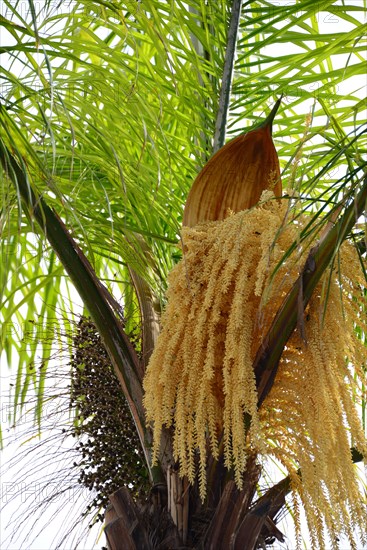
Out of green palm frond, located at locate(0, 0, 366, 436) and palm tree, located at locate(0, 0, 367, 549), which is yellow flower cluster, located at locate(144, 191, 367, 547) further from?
green palm frond, located at locate(0, 0, 366, 436)

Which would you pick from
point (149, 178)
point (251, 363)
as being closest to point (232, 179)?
point (149, 178)

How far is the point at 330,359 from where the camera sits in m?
1.01

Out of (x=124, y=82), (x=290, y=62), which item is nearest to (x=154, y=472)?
(x=124, y=82)

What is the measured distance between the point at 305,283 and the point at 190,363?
173 millimetres

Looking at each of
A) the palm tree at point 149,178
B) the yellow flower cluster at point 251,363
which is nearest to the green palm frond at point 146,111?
the palm tree at point 149,178

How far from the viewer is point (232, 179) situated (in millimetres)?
1258

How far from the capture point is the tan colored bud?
124 centimetres

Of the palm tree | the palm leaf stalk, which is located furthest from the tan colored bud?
the palm leaf stalk

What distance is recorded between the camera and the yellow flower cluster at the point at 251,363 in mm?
988

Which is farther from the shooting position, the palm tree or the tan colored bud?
the tan colored bud

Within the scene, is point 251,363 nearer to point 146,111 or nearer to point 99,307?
point 99,307

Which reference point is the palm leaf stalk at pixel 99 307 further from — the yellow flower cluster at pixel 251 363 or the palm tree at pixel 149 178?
the yellow flower cluster at pixel 251 363

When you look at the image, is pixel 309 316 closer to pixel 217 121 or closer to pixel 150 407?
pixel 150 407

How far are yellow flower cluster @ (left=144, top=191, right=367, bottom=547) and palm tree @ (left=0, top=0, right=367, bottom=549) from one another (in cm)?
3
